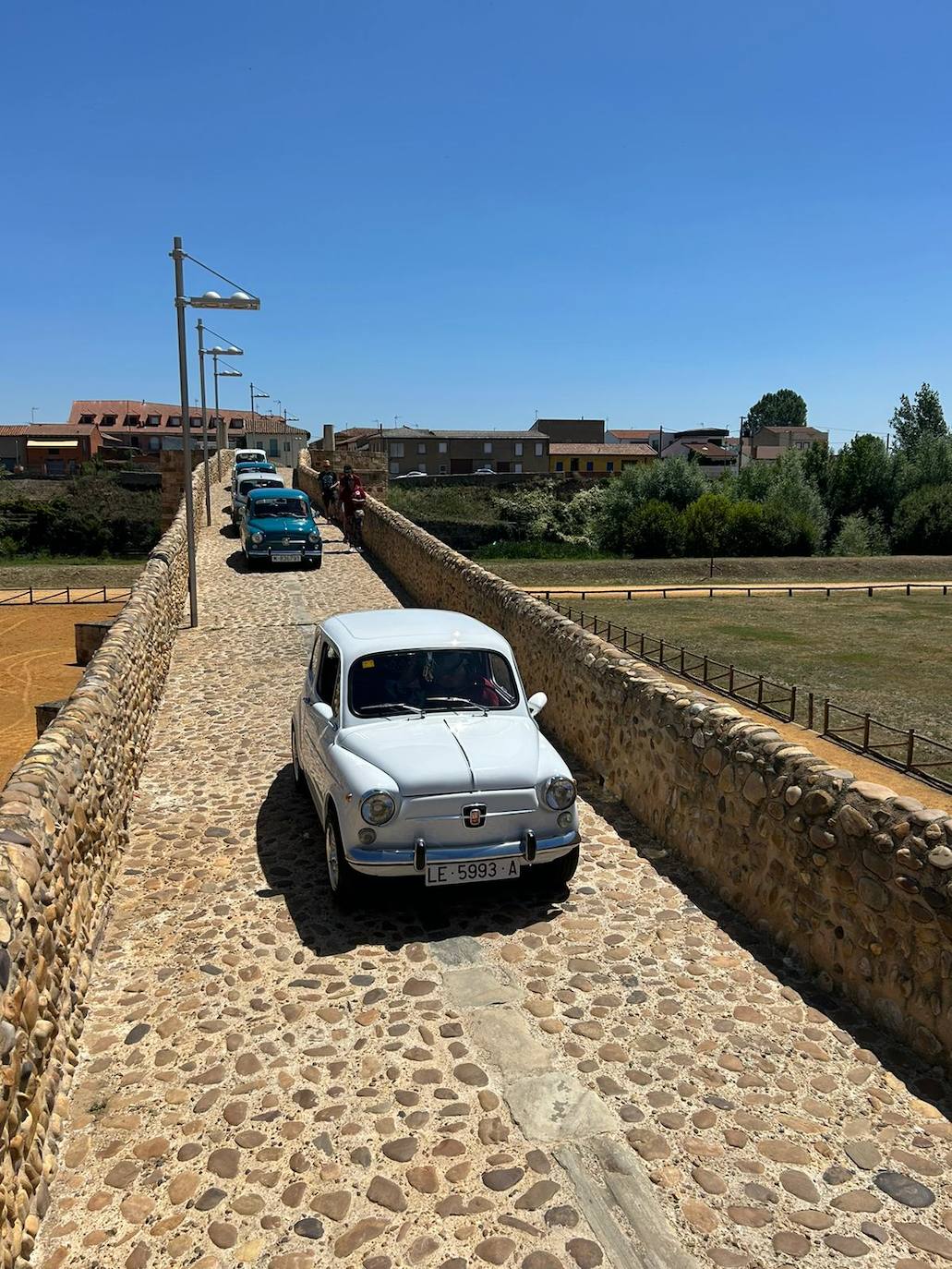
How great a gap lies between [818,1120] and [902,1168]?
39 centimetres

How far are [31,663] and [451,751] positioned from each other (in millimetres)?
19644

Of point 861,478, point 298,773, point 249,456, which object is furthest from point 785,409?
point 298,773

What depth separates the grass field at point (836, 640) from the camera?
23025 mm

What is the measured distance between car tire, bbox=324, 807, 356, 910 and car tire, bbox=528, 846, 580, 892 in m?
1.20

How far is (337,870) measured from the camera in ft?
20.3

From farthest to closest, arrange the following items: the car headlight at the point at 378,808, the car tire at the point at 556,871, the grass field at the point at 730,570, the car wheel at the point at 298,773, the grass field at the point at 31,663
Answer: the grass field at the point at 730,570 < the grass field at the point at 31,663 < the car wheel at the point at 298,773 < the car tire at the point at 556,871 < the car headlight at the point at 378,808

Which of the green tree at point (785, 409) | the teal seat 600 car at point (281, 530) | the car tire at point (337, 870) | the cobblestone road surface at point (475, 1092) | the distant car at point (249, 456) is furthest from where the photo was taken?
the green tree at point (785, 409)

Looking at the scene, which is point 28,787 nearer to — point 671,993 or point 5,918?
point 5,918

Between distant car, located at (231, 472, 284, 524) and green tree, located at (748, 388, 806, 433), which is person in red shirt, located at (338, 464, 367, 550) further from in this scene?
green tree, located at (748, 388, 806, 433)


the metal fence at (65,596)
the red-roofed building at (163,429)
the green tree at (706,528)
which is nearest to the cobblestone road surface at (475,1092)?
the metal fence at (65,596)

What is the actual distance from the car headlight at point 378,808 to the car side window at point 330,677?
4.10ft

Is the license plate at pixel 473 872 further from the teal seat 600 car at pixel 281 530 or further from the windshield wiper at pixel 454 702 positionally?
the teal seat 600 car at pixel 281 530

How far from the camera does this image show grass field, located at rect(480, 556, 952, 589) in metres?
48.0

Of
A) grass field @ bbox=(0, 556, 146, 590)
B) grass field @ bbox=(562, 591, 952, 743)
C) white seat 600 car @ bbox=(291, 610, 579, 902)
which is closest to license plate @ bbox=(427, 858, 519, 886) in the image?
white seat 600 car @ bbox=(291, 610, 579, 902)
